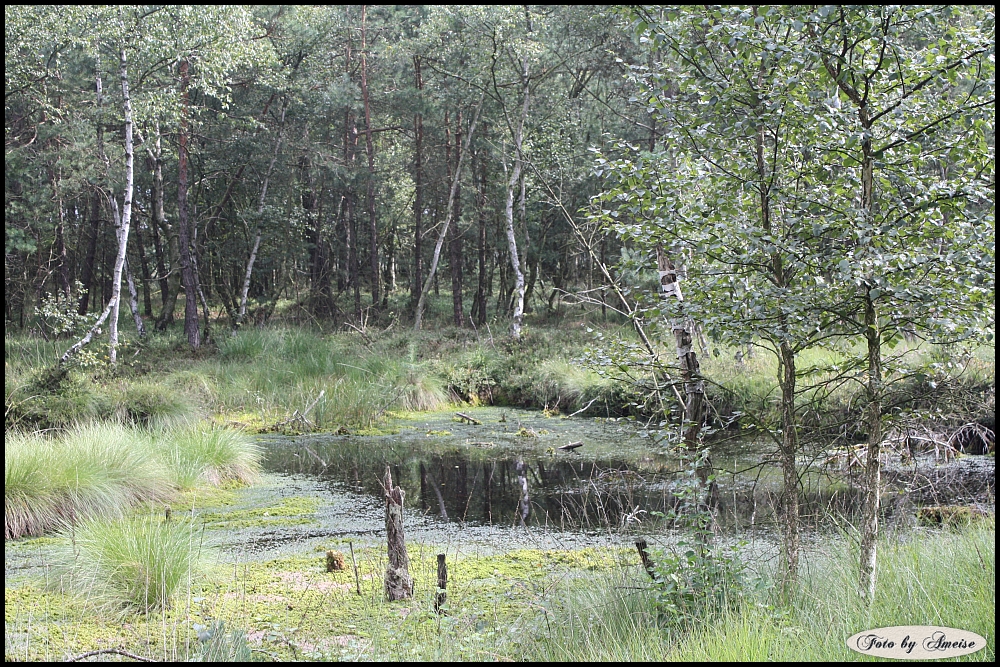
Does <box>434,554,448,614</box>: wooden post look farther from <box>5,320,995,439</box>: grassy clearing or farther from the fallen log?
the fallen log

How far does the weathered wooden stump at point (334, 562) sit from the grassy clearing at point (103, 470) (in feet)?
7.44

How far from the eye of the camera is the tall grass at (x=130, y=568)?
435cm

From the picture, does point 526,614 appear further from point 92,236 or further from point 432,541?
point 92,236

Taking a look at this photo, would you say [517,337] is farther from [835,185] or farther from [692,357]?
[835,185]

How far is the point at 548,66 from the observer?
18750 millimetres

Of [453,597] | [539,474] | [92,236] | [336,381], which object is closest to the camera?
[453,597]

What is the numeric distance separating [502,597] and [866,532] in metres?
2.06

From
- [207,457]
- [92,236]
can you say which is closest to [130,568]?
[207,457]

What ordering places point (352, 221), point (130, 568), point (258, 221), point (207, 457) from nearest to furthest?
1. point (130, 568)
2. point (207, 457)
3. point (258, 221)
4. point (352, 221)

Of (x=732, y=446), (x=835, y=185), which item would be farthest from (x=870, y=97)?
(x=732, y=446)

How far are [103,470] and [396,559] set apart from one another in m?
3.56

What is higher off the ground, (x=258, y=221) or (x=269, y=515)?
(x=258, y=221)

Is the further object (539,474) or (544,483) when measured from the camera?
(539,474)

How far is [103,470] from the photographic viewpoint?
670 centimetres
